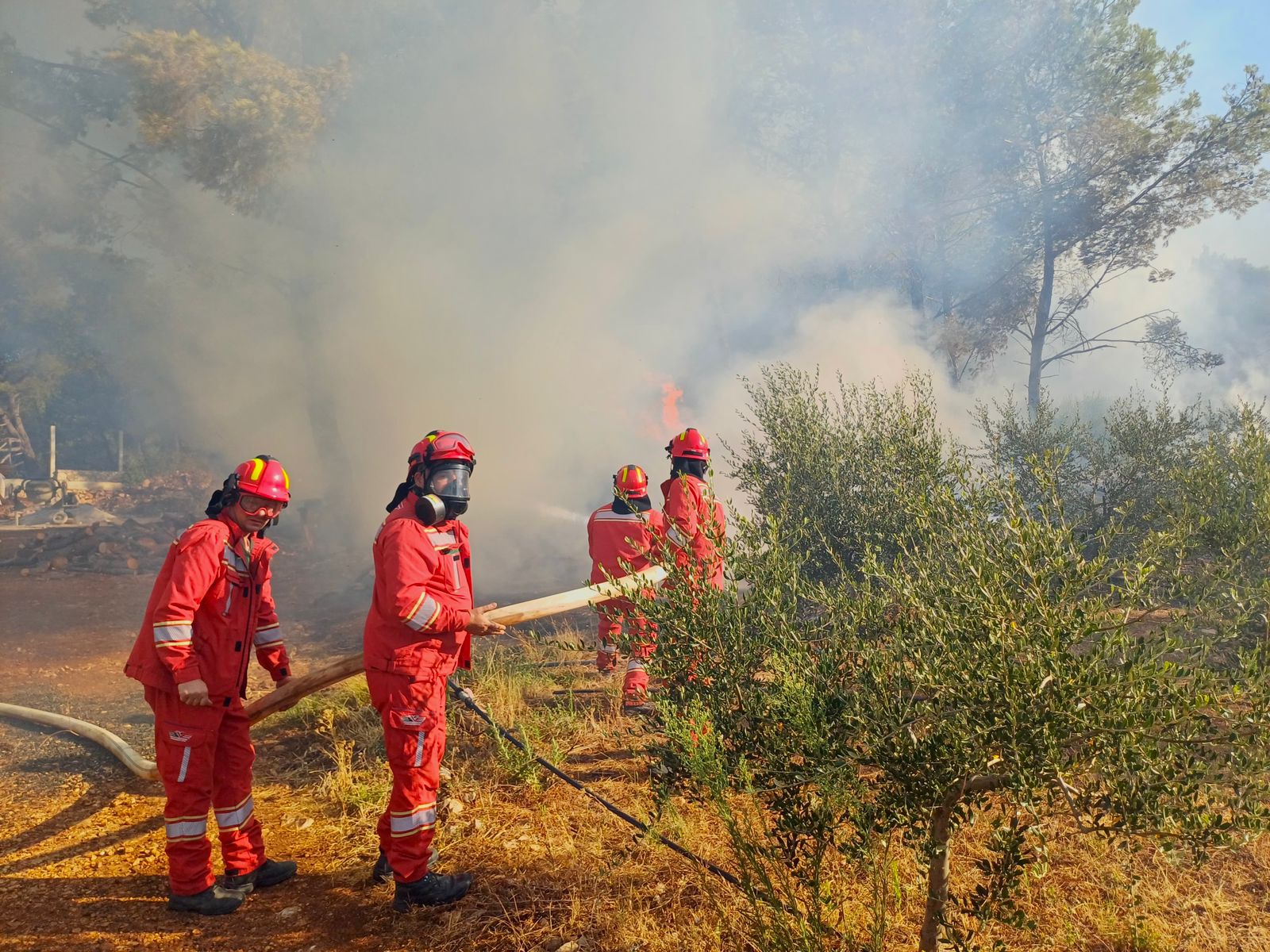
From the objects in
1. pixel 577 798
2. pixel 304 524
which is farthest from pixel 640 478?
pixel 304 524

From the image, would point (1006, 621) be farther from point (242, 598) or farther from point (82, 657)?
point (82, 657)

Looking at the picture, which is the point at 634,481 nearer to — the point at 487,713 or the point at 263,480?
the point at 487,713

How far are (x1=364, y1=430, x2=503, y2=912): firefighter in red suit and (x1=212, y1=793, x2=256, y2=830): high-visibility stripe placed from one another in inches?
27.5

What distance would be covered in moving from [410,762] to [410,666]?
0.43 m

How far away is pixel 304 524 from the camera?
1681 cm

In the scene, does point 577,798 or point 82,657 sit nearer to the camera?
point 577,798

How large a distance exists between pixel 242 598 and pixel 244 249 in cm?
1922

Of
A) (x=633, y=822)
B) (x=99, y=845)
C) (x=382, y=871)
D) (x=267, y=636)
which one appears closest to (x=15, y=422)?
(x=99, y=845)

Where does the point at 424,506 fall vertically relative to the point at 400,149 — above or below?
below

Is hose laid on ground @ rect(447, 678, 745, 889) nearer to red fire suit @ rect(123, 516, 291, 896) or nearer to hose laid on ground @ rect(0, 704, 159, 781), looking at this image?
red fire suit @ rect(123, 516, 291, 896)

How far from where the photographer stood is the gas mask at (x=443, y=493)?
12.5ft

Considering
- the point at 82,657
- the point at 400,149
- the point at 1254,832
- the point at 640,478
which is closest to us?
the point at 1254,832

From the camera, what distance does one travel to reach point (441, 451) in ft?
12.9

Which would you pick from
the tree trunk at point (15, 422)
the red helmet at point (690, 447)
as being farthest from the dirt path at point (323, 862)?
the tree trunk at point (15, 422)
